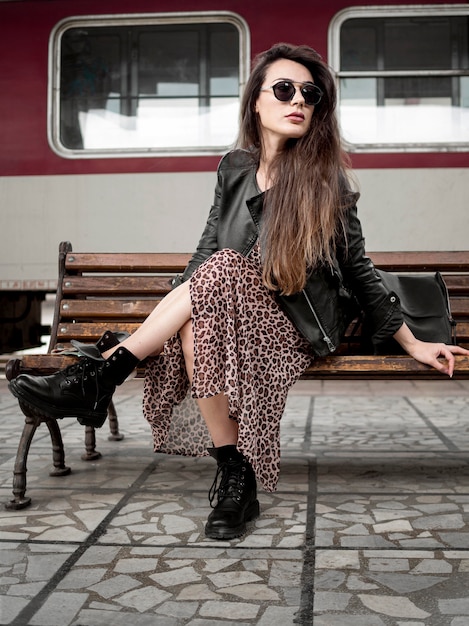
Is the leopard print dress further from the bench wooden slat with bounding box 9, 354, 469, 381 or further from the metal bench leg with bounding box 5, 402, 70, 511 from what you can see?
the metal bench leg with bounding box 5, 402, 70, 511

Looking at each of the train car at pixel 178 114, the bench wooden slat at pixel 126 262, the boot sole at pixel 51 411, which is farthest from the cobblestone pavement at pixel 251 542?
the train car at pixel 178 114

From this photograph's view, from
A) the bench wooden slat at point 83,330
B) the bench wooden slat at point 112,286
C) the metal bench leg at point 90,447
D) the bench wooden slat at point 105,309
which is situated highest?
the bench wooden slat at point 112,286

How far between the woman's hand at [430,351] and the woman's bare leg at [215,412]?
66cm

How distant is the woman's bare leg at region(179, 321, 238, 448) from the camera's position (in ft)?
8.11

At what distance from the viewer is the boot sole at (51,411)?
2.46 meters

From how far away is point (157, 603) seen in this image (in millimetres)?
1797

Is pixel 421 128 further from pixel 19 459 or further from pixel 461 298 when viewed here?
pixel 19 459

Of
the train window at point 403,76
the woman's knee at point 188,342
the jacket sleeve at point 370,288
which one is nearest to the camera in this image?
the woman's knee at point 188,342

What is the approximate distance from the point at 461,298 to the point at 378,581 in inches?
68.0

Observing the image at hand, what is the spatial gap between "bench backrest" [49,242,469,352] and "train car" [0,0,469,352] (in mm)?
2265

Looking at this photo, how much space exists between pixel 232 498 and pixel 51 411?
0.64m

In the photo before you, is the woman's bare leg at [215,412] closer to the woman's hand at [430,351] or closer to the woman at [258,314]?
the woman at [258,314]

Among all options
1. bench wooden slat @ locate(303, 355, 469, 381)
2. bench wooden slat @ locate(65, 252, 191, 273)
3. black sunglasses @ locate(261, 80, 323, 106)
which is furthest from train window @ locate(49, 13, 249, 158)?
bench wooden slat @ locate(303, 355, 469, 381)

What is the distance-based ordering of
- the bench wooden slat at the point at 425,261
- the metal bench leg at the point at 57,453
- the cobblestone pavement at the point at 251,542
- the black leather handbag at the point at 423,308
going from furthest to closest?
the bench wooden slat at the point at 425,261 < the metal bench leg at the point at 57,453 < the black leather handbag at the point at 423,308 < the cobblestone pavement at the point at 251,542
